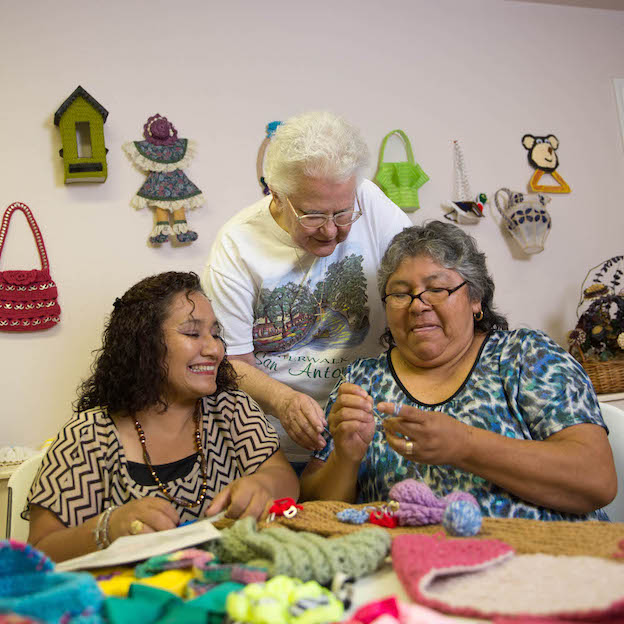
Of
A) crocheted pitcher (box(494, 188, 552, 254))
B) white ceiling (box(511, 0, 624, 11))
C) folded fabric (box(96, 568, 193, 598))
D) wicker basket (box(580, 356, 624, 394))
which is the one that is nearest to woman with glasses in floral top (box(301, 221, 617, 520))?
folded fabric (box(96, 568, 193, 598))

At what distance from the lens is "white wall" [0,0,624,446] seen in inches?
106

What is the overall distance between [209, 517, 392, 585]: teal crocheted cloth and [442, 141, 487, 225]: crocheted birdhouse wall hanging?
8.42 feet

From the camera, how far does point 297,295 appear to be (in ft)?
6.25

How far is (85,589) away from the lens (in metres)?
0.70

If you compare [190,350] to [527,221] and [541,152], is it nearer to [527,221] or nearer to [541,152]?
[527,221]

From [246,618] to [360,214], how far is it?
4.19 ft

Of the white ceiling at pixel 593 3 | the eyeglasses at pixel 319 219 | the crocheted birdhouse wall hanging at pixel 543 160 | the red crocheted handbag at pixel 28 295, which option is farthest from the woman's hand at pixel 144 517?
the white ceiling at pixel 593 3

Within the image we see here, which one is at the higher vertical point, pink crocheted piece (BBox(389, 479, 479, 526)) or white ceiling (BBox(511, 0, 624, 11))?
white ceiling (BBox(511, 0, 624, 11))

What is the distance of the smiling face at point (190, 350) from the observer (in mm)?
1581

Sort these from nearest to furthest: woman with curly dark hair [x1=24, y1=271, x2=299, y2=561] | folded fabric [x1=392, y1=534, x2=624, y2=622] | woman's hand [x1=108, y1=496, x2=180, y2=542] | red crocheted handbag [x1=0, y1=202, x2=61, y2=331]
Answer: folded fabric [x1=392, y1=534, x2=624, y2=622]
woman's hand [x1=108, y1=496, x2=180, y2=542]
woman with curly dark hair [x1=24, y1=271, x2=299, y2=561]
red crocheted handbag [x1=0, y1=202, x2=61, y2=331]

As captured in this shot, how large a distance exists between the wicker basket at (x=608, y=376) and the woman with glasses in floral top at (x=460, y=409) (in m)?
1.29

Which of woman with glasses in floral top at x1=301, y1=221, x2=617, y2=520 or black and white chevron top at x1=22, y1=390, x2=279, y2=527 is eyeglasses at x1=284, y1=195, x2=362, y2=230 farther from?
black and white chevron top at x1=22, y1=390, x2=279, y2=527

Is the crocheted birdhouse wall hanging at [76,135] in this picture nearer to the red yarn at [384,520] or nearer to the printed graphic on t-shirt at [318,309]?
the printed graphic on t-shirt at [318,309]

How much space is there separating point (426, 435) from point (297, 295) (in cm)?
75
